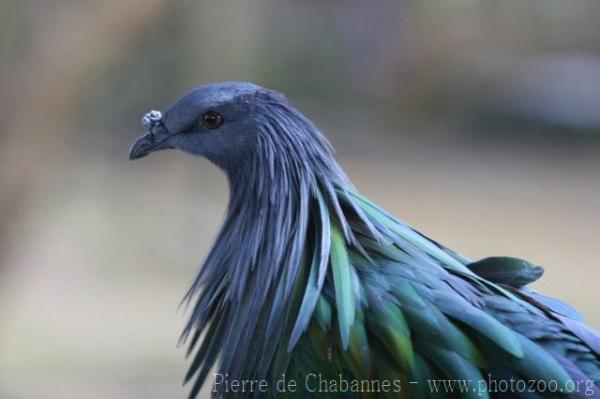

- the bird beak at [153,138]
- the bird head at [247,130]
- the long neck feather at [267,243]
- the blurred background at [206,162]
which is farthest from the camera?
the blurred background at [206,162]

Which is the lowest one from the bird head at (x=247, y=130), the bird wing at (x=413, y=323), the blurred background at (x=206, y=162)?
the bird wing at (x=413, y=323)

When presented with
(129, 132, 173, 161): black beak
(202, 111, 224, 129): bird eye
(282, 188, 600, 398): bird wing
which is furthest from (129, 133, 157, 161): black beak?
(282, 188, 600, 398): bird wing

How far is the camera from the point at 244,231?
2.74 meters

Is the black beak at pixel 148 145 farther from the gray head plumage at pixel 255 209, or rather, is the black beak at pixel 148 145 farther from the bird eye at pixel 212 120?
the bird eye at pixel 212 120

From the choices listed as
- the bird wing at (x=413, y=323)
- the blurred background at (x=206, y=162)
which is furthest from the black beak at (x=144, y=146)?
the blurred background at (x=206, y=162)

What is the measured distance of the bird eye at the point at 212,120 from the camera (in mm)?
2758

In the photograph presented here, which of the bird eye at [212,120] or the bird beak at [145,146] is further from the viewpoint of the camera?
the bird beak at [145,146]

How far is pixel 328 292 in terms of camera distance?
2527 millimetres

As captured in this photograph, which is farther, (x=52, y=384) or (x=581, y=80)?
(x=581, y=80)

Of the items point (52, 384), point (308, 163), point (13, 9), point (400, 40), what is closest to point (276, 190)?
point (308, 163)

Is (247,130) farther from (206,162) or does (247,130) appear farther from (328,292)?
(206,162)

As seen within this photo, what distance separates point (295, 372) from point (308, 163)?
0.57 meters

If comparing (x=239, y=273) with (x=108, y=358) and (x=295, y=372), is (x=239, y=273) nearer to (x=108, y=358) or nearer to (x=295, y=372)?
(x=295, y=372)

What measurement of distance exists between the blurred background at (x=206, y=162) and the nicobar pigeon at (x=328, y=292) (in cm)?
179
